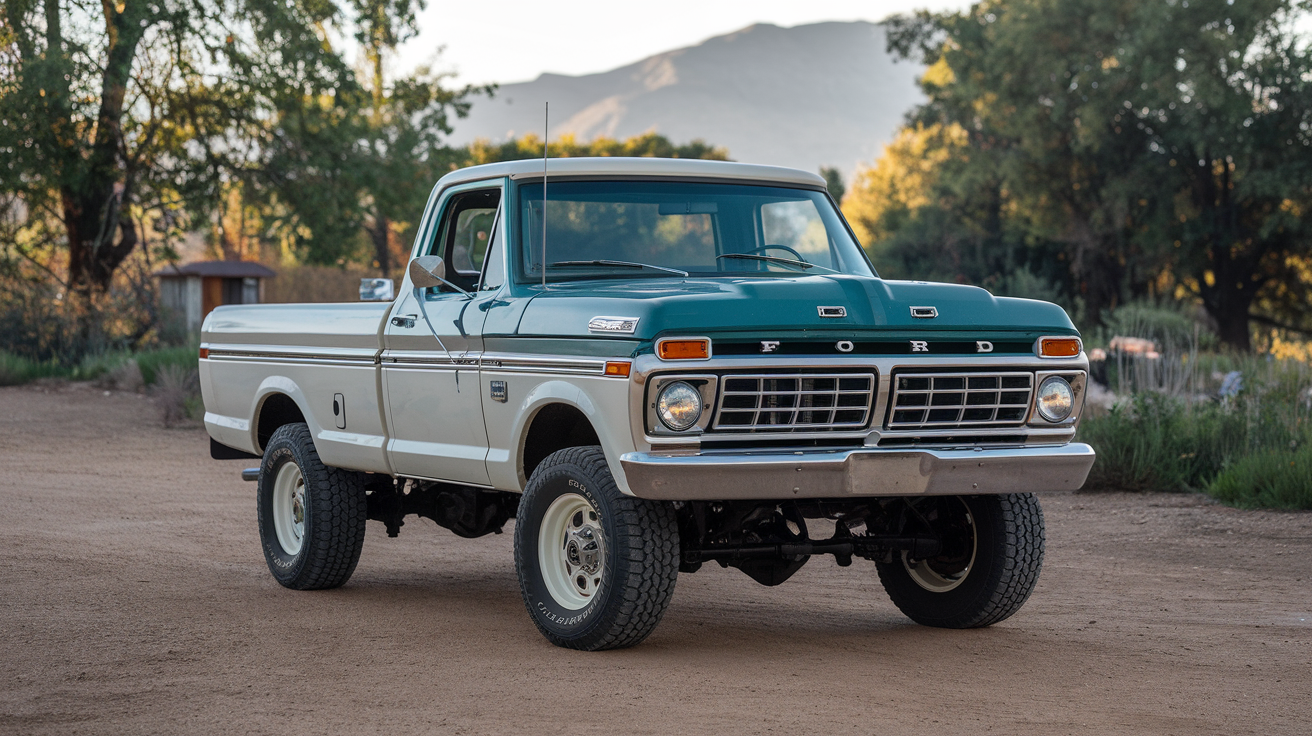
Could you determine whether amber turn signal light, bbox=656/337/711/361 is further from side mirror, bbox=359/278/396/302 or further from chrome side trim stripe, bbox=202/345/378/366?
side mirror, bbox=359/278/396/302

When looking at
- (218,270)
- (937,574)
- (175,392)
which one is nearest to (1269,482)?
(937,574)

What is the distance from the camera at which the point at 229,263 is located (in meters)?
31.8

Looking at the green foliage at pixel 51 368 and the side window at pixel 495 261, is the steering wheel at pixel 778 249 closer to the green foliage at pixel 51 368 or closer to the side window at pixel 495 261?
the side window at pixel 495 261

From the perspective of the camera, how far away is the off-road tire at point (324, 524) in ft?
26.4

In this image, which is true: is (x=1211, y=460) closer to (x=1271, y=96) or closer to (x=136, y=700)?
(x=136, y=700)

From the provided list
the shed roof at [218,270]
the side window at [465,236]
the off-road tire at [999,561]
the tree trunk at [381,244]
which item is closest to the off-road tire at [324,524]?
the side window at [465,236]

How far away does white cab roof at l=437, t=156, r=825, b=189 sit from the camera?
281 inches

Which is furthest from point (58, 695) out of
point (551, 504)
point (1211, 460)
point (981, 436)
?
point (1211, 460)

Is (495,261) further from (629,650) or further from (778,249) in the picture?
(629,650)

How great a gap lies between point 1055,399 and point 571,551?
223 cm

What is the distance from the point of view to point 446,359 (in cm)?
708

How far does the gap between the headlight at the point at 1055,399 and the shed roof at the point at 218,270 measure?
26751 mm

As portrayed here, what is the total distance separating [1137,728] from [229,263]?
2894 centimetres

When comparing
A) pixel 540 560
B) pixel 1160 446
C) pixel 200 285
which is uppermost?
pixel 200 285
